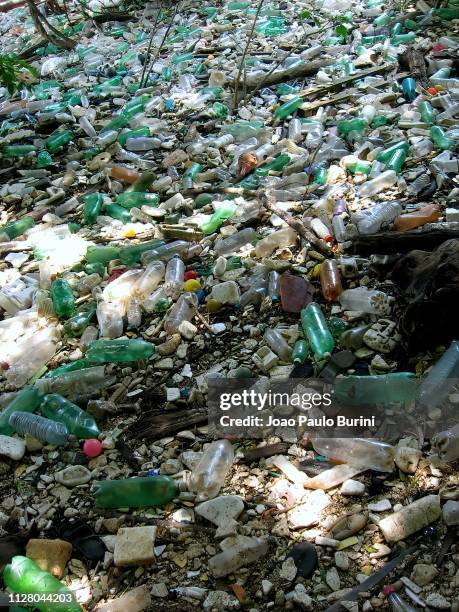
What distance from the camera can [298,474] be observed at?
2.01 m

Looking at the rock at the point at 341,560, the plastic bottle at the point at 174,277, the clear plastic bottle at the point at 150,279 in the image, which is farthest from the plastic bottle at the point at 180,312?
the rock at the point at 341,560

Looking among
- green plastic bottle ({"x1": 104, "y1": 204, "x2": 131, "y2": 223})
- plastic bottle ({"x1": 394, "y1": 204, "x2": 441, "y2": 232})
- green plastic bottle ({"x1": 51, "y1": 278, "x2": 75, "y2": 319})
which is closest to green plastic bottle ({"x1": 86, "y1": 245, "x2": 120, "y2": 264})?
green plastic bottle ({"x1": 51, "y1": 278, "x2": 75, "y2": 319})

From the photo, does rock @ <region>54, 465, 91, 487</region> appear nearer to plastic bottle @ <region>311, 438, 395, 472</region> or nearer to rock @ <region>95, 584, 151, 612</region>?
rock @ <region>95, 584, 151, 612</region>

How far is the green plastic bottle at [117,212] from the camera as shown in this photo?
3.61 metres

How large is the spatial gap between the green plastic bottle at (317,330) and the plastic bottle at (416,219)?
1.95ft

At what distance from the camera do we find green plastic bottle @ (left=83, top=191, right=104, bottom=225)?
12.0 ft

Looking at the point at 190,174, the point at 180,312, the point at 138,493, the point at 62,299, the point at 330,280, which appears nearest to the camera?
the point at 138,493

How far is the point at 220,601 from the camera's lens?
1.70 meters

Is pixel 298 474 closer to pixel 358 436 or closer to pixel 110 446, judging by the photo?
pixel 358 436

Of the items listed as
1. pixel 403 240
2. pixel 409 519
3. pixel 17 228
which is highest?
pixel 403 240

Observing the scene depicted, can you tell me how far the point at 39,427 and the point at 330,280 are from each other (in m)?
1.21

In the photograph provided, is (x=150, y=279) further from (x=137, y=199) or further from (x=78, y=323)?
(x=137, y=199)

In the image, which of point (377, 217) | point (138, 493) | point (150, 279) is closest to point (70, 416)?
point (138, 493)

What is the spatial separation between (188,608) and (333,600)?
363 millimetres
